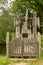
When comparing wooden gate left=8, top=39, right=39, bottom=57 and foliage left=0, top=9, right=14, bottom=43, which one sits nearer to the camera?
→ wooden gate left=8, top=39, right=39, bottom=57

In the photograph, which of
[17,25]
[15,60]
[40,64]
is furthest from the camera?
[17,25]

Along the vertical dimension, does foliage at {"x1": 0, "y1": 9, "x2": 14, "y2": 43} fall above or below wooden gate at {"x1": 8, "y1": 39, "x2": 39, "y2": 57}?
above

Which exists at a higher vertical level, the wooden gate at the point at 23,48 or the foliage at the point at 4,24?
the foliage at the point at 4,24

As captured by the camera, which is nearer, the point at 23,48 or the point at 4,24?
the point at 23,48

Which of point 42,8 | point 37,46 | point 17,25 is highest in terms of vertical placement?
point 42,8

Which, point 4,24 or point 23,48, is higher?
point 4,24

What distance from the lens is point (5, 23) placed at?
46.5ft

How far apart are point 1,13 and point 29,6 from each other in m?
10.3

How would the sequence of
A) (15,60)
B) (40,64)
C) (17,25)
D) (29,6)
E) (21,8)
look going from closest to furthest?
1. (40,64)
2. (15,60)
3. (17,25)
4. (29,6)
5. (21,8)

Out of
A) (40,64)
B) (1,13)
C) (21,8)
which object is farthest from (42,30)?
(40,64)

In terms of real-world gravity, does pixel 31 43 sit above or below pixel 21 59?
above

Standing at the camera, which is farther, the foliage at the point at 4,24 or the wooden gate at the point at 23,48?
the foliage at the point at 4,24

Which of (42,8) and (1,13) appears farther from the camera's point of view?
(42,8)

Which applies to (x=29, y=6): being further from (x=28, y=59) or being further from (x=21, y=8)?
(x=28, y=59)
